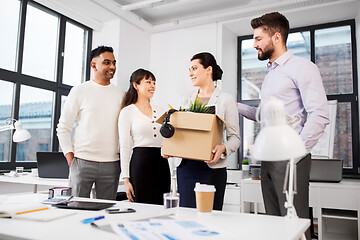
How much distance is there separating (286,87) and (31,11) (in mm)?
3813

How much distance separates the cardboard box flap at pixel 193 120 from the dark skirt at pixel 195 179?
28 centimetres

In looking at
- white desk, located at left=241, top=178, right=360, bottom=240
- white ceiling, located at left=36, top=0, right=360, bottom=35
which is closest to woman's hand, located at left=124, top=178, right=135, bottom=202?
white desk, located at left=241, top=178, right=360, bottom=240

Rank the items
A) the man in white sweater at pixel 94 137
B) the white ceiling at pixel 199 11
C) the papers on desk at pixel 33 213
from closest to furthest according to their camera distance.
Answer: the papers on desk at pixel 33 213 < the man in white sweater at pixel 94 137 < the white ceiling at pixel 199 11

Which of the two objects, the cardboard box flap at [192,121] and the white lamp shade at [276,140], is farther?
the cardboard box flap at [192,121]

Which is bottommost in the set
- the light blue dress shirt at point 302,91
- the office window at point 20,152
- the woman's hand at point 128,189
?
the woman's hand at point 128,189

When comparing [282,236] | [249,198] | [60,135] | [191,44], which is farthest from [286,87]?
[191,44]

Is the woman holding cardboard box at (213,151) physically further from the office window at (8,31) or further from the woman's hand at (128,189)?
the office window at (8,31)

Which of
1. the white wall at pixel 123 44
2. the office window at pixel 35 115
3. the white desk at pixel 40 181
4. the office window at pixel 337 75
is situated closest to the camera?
the white desk at pixel 40 181

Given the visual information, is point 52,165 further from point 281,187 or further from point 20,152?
point 281,187

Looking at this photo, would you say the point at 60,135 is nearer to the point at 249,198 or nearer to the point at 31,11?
the point at 249,198

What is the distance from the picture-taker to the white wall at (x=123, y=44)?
16.1ft

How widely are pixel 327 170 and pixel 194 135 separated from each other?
210cm

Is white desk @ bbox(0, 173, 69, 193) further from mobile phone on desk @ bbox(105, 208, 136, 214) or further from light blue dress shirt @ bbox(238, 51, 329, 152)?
light blue dress shirt @ bbox(238, 51, 329, 152)

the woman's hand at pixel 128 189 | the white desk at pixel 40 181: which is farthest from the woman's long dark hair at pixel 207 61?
the white desk at pixel 40 181
